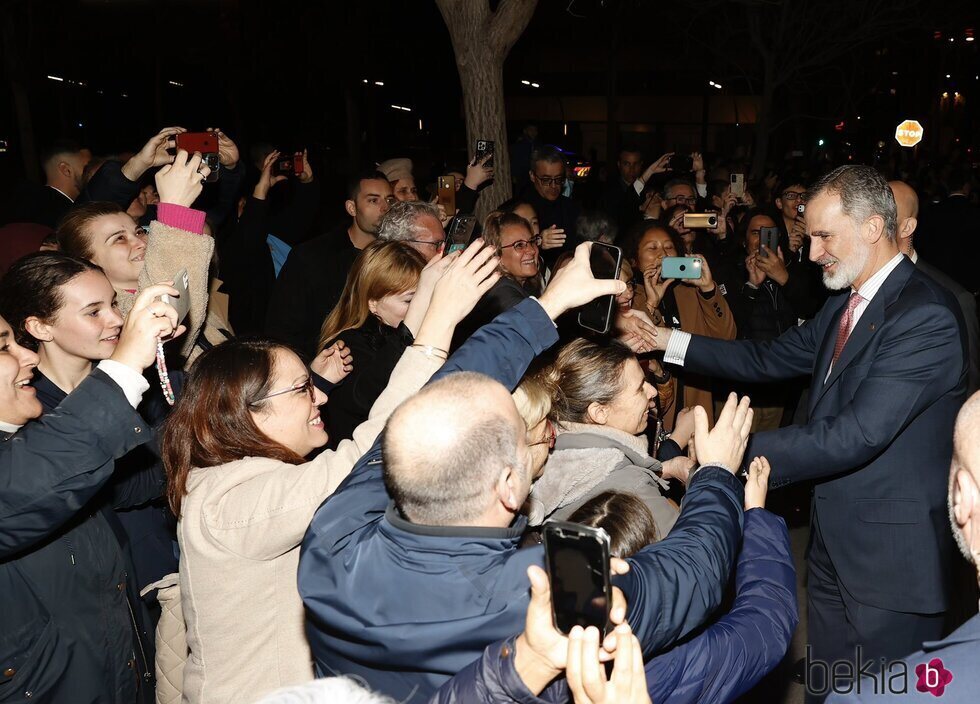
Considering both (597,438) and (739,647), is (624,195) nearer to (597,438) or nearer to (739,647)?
(597,438)


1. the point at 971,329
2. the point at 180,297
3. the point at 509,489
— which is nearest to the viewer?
the point at 509,489

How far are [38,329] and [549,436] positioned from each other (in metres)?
1.72

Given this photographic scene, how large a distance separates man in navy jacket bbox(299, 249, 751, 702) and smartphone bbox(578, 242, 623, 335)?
2.64ft

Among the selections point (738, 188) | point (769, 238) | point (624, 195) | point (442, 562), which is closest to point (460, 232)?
point (442, 562)

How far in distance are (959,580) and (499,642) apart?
157 inches

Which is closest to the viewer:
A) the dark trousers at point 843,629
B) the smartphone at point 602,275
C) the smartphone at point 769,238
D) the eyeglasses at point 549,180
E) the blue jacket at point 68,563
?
the blue jacket at point 68,563

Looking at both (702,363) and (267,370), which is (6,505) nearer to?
(267,370)

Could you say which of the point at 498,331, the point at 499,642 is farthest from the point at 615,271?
the point at 499,642

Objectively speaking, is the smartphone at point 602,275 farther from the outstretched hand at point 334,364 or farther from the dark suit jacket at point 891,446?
the outstretched hand at point 334,364

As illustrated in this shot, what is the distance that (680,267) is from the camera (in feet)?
16.1

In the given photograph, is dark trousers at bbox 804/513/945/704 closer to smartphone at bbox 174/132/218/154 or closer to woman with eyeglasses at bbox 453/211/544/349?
woman with eyeglasses at bbox 453/211/544/349

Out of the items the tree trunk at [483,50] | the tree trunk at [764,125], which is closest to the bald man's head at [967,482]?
the tree trunk at [483,50]

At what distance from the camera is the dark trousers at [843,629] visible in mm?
3402

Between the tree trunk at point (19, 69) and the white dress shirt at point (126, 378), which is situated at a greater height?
the tree trunk at point (19, 69)
